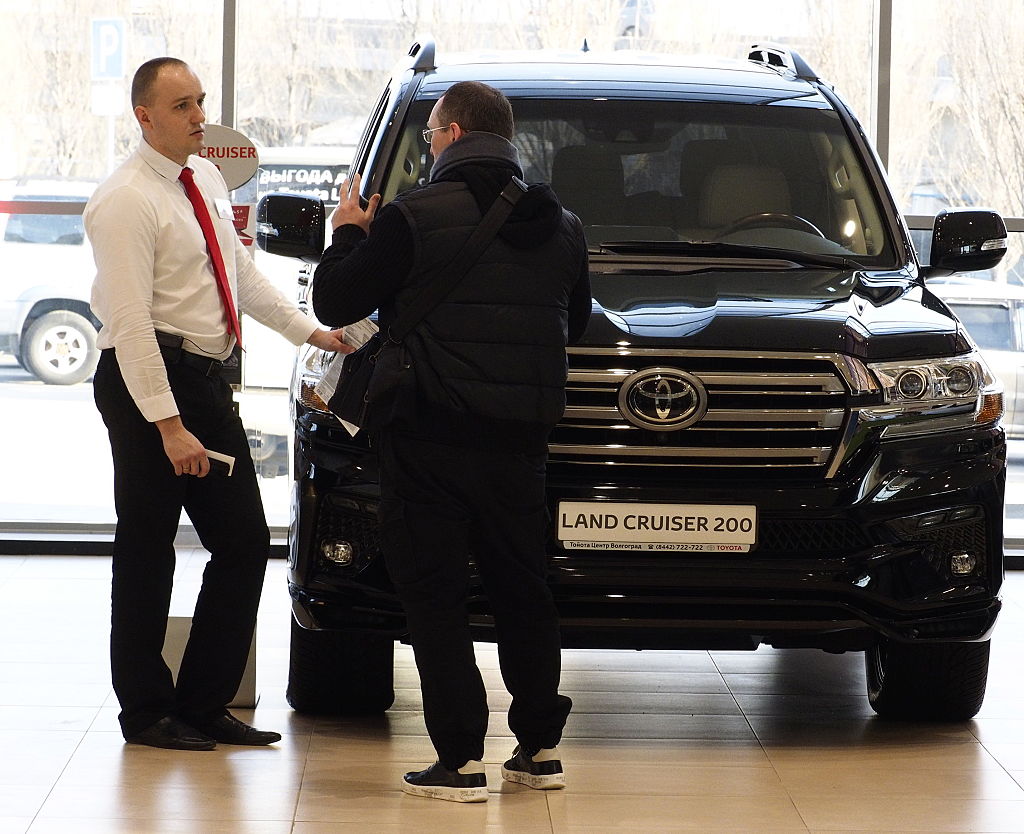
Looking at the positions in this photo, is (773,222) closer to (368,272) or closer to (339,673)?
(368,272)

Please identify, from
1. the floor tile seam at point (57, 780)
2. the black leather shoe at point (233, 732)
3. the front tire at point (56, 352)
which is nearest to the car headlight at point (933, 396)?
the black leather shoe at point (233, 732)

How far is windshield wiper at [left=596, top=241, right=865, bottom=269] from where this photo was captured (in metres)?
4.23

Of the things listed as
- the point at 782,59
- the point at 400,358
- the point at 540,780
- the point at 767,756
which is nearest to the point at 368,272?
the point at 400,358

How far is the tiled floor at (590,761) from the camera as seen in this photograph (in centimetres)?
343

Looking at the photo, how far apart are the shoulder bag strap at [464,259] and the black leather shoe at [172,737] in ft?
4.01

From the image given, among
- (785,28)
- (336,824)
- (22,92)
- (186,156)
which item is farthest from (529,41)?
(336,824)

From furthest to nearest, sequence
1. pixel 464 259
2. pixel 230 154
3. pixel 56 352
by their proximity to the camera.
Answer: pixel 56 352
pixel 230 154
pixel 464 259

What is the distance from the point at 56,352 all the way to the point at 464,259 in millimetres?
4088

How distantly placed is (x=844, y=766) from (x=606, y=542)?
2.82 ft

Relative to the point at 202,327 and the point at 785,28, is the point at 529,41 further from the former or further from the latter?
the point at 202,327

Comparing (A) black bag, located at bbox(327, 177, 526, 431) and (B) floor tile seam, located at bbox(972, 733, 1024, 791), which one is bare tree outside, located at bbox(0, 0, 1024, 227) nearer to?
(B) floor tile seam, located at bbox(972, 733, 1024, 791)

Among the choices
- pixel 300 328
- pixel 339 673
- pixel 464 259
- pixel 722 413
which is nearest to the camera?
pixel 464 259

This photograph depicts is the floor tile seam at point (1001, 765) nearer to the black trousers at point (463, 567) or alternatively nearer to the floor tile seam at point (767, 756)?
the floor tile seam at point (767, 756)

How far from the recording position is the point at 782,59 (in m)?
5.21
